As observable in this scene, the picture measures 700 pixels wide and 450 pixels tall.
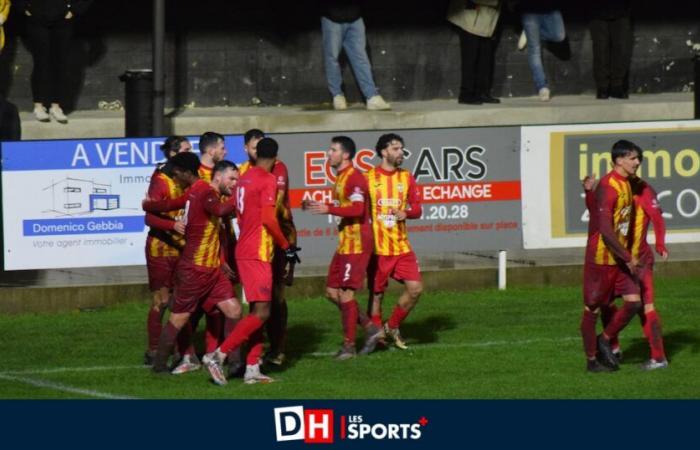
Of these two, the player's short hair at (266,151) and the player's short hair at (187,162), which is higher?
the player's short hair at (266,151)

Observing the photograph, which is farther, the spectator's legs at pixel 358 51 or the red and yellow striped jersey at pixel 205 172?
the spectator's legs at pixel 358 51

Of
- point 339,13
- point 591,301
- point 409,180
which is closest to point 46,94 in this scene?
point 339,13

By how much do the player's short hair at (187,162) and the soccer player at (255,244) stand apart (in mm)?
435

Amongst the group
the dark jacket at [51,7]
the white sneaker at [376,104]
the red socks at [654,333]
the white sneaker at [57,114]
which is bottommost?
the red socks at [654,333]

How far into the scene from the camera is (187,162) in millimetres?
16688

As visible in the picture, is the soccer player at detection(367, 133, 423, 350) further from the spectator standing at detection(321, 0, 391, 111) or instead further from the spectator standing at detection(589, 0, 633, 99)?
the spectator standing at detection(589, 0, 633, 99)

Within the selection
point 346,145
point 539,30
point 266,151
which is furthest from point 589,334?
point 539,30

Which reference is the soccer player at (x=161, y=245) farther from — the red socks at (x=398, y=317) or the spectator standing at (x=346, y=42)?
the spectator standing at (x=346, y=42)

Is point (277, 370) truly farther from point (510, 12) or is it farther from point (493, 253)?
point (510, 12)

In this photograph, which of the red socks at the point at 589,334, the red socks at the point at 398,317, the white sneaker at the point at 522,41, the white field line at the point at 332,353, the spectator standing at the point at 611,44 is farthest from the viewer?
the white sneaker at the point at 522,41

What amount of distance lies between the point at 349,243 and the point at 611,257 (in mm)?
2449

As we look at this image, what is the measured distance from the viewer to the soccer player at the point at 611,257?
54.2ft

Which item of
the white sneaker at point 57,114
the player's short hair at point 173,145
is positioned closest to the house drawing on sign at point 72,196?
the player's short hair at point 173,145

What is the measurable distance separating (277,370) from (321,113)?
33.4 feet
